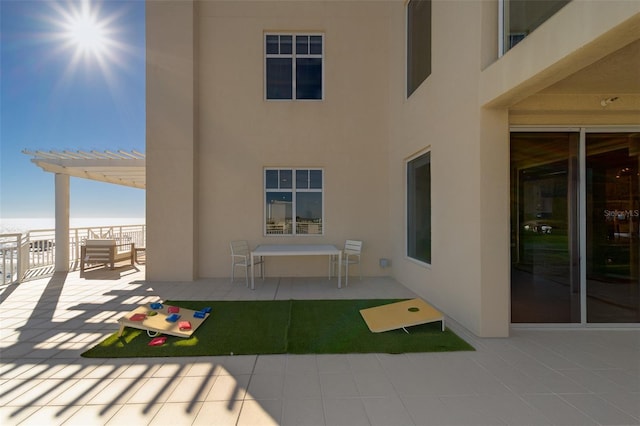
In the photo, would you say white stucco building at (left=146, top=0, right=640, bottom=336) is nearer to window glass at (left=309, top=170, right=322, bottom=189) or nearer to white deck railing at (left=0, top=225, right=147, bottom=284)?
window glass at (left=309, top=170, right=322, bottom=189)

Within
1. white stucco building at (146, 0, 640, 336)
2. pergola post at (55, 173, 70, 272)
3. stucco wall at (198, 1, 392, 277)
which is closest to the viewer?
white stucco building at (146, 0, 640, 336)

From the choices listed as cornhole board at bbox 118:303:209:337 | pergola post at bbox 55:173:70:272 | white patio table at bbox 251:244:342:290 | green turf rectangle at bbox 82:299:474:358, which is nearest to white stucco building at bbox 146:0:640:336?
white patio table at bbox 251:244:342:290

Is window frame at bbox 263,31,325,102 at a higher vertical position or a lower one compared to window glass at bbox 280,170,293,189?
higher

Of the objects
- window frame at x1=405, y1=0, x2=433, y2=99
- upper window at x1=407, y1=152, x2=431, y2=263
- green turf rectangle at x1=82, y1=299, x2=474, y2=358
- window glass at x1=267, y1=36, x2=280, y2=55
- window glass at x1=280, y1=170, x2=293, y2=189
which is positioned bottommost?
green turf rectangle at x1=82, y1=299, x2=474, y2=358

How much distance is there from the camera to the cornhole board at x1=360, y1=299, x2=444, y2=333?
3.71 m

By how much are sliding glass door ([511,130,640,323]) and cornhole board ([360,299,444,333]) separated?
120cm

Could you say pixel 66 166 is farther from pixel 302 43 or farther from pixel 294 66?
pixel 302 43

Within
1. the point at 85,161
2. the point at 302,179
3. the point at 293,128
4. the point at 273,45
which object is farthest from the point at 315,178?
the point at 85,161

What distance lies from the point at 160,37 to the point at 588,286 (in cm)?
896

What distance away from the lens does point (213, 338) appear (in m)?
3.54

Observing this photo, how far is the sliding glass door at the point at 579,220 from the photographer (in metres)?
3.88

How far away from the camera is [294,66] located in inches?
283

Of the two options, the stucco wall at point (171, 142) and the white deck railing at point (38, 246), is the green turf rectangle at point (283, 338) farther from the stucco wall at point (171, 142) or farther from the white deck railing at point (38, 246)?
the white deck railing at point (38, 246)

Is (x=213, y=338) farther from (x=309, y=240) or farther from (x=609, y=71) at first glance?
(x=609, y=71)
